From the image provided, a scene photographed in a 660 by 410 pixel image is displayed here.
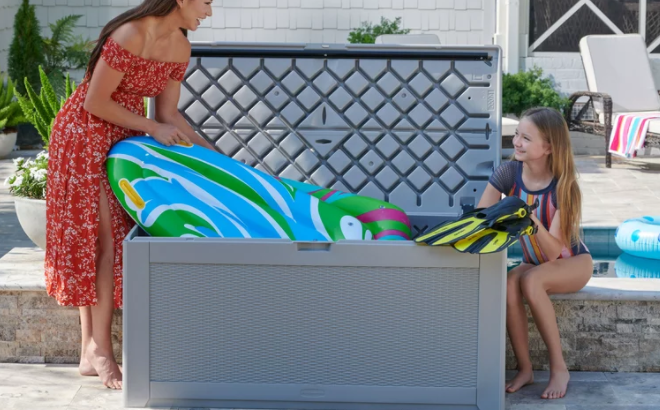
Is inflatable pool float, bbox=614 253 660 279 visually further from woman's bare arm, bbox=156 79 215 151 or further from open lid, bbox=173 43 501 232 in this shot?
woman's bare arm, bbox=156 79 215 151

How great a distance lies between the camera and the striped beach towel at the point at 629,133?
802cm

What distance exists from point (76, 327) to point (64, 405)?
0.42 metres

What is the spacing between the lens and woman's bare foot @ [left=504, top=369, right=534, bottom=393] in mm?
3045

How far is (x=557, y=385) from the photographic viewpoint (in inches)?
119

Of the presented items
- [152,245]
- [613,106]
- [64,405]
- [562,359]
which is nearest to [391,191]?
[562,359]

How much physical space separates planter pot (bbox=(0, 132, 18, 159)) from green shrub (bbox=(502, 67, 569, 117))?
4.28m

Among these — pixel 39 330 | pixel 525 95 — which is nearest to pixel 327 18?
pixel 525 95

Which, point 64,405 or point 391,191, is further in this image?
point 391,191

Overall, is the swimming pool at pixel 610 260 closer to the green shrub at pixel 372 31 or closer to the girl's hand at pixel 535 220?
the girl's hand at pixel 535 220

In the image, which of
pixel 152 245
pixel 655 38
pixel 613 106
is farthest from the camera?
pixel 655 38

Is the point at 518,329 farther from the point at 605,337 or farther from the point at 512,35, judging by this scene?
the point at 512,35

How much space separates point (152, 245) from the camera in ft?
8.98

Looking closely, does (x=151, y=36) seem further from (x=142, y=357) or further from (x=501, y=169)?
(x=501, y=169)

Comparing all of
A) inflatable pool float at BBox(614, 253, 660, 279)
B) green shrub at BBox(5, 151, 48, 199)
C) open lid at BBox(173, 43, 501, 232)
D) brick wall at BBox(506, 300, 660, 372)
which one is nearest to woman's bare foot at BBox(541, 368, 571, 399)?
brick wall at BBox(506, 300, 660, 372)
